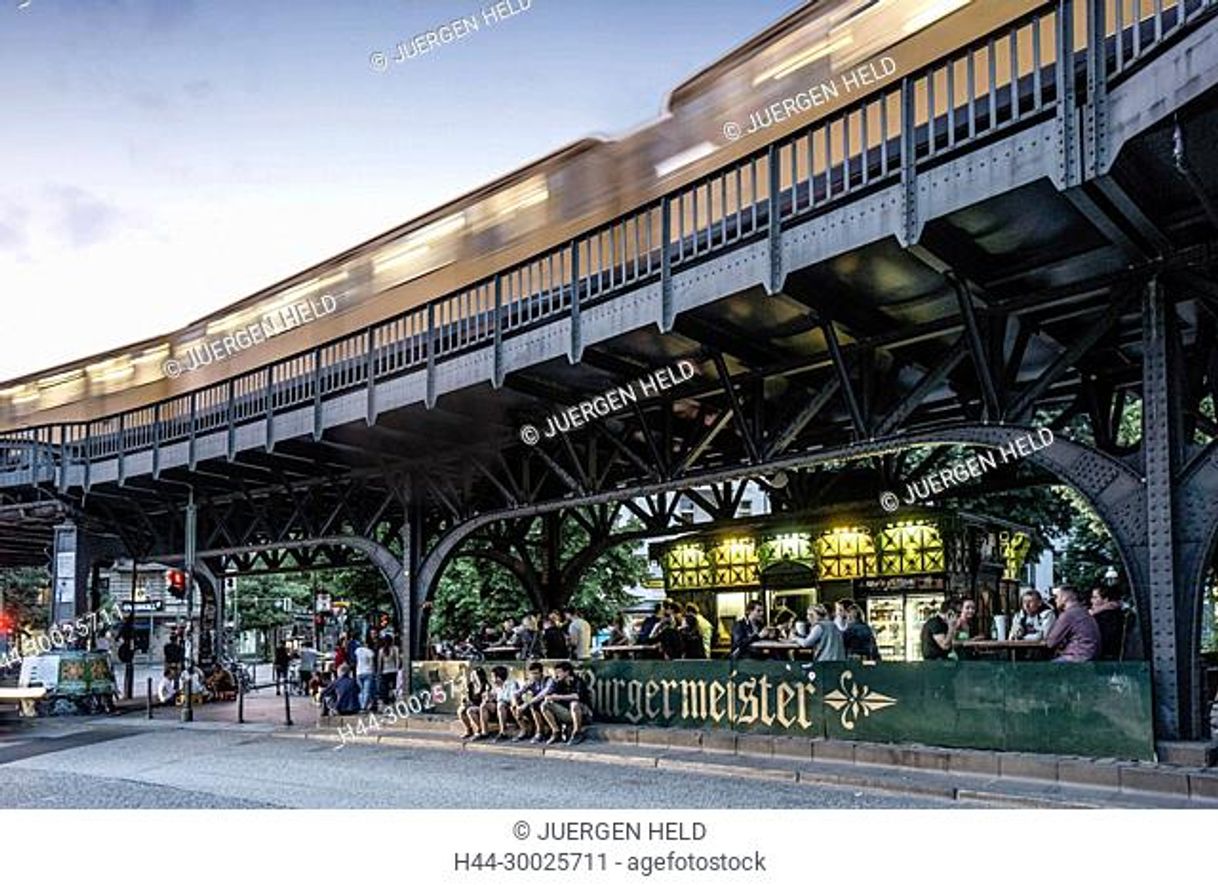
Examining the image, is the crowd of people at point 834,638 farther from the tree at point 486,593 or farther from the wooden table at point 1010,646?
the tree at point 486,593

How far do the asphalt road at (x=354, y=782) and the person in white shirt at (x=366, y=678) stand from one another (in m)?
2.84

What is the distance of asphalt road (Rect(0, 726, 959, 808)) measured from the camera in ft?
37.5

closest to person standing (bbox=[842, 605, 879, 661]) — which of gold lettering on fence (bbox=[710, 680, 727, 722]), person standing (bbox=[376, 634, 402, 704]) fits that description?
gold lettering on fence (bbox=[710, 680, 727, 722])

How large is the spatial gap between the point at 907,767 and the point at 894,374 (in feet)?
15.2

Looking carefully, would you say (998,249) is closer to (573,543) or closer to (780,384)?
(780,384)

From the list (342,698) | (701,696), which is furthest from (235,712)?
(701,696)

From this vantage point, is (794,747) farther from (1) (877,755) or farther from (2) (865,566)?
(2) (865,566)

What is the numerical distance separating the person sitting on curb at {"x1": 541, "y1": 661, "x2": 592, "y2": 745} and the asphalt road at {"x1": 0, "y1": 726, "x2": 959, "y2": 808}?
0.77 m

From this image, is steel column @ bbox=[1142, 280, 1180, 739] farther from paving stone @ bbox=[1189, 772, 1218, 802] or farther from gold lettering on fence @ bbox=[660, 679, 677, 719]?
gold lettering on fence @ bbox=[660, 679, 677, 719]

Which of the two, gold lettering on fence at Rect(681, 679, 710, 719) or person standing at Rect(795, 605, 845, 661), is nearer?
person standing at Rect(795, 605, 845, 661)

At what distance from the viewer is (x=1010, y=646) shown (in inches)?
469

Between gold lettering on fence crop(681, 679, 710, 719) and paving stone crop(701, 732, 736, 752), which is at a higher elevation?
gold lettering on fence crop(681, 679, 710, 719)

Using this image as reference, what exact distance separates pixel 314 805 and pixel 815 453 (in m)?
6.65
